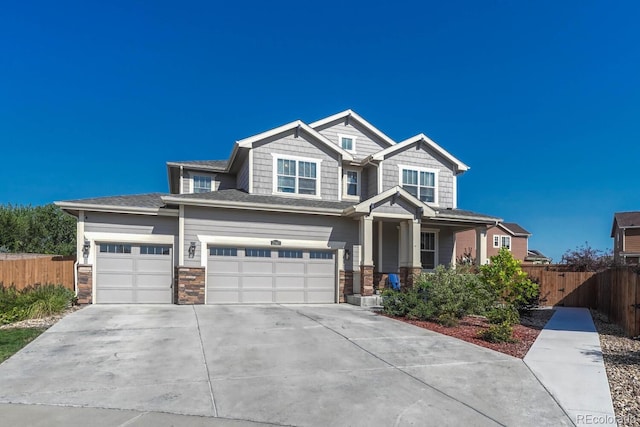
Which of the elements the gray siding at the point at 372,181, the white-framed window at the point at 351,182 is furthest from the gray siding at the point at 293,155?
the gray siding at the point at 372,181

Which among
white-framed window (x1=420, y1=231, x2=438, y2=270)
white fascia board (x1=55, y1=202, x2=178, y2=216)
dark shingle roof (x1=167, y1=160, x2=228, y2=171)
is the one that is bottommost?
white-framed window (x1=420, y1=231, x2=438, y2=270)

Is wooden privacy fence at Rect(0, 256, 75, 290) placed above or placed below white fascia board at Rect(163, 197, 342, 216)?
below

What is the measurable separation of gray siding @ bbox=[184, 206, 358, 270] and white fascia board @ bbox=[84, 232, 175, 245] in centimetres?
89

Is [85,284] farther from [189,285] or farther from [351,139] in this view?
[351,139]

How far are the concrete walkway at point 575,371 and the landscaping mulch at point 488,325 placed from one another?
22cm

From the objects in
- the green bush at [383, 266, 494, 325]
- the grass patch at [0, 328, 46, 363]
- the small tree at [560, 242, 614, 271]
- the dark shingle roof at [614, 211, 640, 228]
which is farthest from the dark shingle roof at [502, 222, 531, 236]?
the grass patch at [0, 328, 46, 363]

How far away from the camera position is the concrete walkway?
538 cm

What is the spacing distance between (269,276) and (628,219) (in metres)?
35.9

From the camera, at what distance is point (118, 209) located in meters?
14.6

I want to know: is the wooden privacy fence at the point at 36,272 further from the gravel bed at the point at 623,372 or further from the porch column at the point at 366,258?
the gravel bed at the point at 623,372

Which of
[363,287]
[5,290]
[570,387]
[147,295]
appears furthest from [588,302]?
[5,290]

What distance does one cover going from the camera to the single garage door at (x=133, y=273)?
1466cm

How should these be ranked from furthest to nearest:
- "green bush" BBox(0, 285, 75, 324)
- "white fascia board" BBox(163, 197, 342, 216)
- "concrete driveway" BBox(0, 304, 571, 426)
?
"white fascia board" BBox(163, 197, 342, 216)
"green bush" BBox(0, 285, 75, 324)
"concrete driveway" BBox(0, 304, 571, 426)

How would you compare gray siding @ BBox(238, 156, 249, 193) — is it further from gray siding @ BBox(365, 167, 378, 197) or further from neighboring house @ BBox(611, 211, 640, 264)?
neighboring house @ BBox(611, 211, 640, 264)
